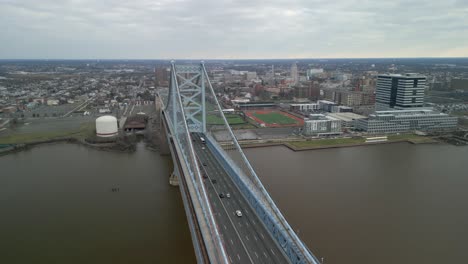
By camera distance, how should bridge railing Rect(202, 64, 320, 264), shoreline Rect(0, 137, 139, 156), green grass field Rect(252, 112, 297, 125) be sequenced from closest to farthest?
1. bridge railing Rect(202, 64, 320, 264)
2. shoreline Rect(0, 137, 139, 156)
3. green grass field Rect(252, 112, 297, 125)

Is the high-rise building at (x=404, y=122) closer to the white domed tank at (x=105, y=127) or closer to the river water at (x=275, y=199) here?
the river water at (x=275, y=199)

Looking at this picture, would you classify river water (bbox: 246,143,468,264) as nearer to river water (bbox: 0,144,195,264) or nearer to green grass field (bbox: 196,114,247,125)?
river water (bbox: 0,144,195,264)

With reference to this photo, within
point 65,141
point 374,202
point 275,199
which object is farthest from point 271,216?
point 65,141

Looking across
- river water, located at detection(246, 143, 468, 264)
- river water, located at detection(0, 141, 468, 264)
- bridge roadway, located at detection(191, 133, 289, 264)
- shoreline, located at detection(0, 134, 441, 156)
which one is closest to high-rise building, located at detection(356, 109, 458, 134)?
shoreline, located at detection(0, 134, 441, 156)

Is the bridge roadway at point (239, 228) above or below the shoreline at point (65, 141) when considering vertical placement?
above

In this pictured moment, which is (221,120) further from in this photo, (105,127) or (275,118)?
(105,127)

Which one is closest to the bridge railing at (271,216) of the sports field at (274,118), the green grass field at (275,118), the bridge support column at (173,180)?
the bridge support column at (173,180)

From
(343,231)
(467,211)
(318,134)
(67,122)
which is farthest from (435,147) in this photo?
(67,122)
